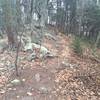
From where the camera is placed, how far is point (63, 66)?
7.18 m

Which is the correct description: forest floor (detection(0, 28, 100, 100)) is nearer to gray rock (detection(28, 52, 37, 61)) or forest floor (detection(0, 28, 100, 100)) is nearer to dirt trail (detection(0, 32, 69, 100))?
dirt trail (detection(0, 32, 69, 100))

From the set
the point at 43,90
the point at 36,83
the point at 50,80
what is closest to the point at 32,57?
the point at 50,80

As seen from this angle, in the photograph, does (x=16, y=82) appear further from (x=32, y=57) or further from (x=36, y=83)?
(x=32, y=57)

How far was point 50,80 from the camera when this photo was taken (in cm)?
607

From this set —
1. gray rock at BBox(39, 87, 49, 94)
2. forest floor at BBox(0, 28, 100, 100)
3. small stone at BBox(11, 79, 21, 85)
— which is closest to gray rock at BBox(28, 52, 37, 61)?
forest floor at BBox(0, 28, 100, 100)

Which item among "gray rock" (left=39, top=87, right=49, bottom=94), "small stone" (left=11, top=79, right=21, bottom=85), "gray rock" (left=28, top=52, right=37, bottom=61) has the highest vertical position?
"gray rock" (left=28, top=52, right=37, bottom=61)

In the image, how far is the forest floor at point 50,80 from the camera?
534 centimetres

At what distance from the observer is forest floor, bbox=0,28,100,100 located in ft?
17.5

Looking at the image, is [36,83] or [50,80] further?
[50,80]

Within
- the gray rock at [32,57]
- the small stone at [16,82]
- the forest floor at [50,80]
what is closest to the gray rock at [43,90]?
the forest floor at [50,80]

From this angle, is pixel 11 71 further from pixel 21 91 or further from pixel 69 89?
pixel 69 89

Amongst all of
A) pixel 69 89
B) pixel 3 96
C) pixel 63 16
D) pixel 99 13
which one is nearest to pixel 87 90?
pixel 69 89

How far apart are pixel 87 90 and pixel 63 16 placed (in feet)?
44.6

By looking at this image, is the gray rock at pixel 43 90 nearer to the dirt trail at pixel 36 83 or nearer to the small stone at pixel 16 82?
the dirt trail at pixel 36 83
